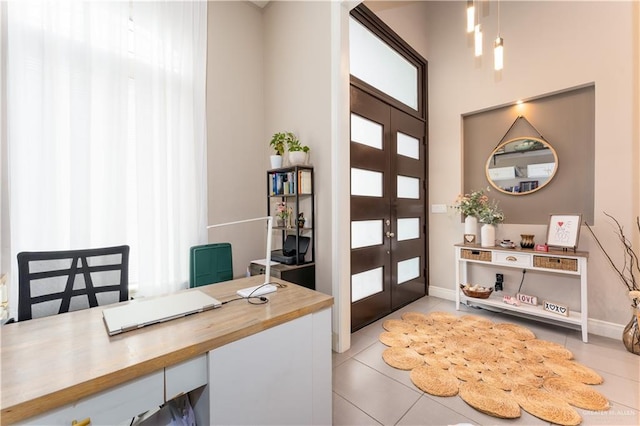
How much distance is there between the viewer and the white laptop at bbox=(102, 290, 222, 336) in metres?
1.14

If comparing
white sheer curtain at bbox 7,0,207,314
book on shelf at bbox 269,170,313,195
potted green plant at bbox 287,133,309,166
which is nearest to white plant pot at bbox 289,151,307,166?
potted green plant at bbox 287,133,309,166

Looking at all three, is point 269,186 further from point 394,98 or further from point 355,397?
point 355,397

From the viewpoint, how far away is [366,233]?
293 centimetres

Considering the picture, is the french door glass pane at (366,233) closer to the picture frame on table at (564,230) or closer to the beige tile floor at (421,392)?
the beige tile floor at (421,392)

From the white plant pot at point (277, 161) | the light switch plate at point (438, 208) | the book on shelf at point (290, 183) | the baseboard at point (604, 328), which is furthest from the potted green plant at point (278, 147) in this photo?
the baseboard at point (604, 328)

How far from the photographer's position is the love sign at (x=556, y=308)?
8.57 feet

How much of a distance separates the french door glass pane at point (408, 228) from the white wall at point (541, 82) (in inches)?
12.4

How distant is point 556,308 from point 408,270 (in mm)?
1504

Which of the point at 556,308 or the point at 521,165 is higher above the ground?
the point at 521,165

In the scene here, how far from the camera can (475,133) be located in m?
3.51

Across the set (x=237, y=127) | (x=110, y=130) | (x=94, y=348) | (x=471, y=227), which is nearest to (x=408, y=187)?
(x=471, y=227)

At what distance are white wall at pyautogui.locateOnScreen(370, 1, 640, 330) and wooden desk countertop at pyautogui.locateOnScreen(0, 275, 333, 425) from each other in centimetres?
297

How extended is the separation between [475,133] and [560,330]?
242 cm

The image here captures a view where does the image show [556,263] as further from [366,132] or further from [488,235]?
[366,132]
